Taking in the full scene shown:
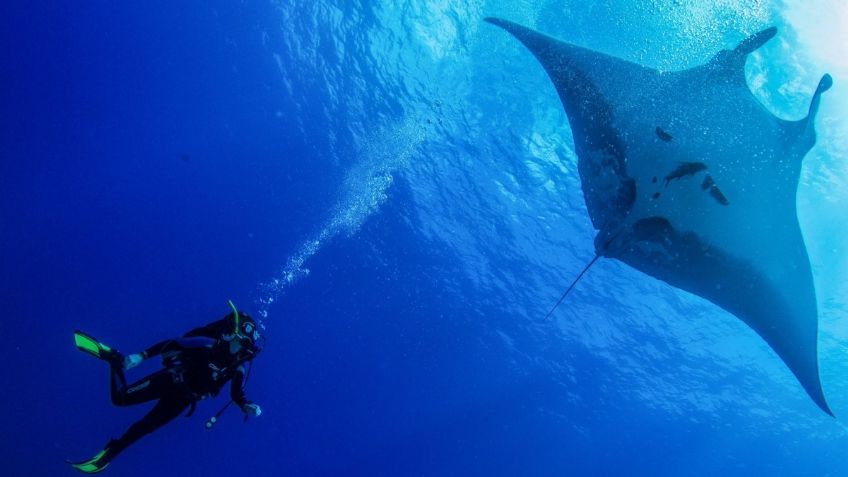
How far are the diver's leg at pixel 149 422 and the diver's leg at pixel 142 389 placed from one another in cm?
16

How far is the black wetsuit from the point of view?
600 cm

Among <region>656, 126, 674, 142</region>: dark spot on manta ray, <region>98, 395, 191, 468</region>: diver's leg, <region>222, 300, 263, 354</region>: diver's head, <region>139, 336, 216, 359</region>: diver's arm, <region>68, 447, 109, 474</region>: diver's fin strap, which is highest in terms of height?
<region>656, 126, 674, 142</region>: dark spot on manta ray

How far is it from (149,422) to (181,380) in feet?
2.23

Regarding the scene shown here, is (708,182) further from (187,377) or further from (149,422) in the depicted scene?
(149,422)

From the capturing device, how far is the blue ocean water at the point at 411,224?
37.7 feet

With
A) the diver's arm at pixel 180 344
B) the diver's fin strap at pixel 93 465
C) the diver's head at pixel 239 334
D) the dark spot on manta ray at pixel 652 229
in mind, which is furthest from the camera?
the diver's head at pixel 239 334

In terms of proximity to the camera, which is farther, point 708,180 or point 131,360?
point 131,360

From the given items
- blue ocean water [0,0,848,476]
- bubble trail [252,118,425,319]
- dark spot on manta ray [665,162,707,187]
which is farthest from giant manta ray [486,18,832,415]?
bubble trail [252,118,425,319]

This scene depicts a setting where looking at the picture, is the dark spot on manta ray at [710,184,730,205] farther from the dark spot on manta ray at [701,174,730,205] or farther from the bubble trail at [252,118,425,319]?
the bubble trail at [252,118,425,319]

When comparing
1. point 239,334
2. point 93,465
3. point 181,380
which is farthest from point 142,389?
point 239,334

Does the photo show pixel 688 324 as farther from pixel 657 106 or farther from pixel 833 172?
pixel 657 106

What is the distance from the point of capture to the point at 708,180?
15.5ft

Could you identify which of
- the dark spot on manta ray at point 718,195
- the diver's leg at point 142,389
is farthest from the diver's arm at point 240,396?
the dark spot on manta ray at point 718,195

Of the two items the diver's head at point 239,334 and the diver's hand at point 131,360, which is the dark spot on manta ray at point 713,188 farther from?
the diver's hand at point 131,360
